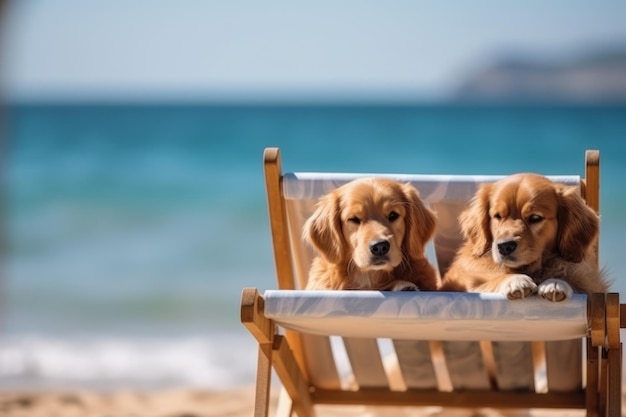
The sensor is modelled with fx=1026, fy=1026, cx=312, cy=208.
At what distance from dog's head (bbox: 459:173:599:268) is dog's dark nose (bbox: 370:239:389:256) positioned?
292 mm

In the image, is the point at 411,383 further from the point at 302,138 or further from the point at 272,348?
the point at 302,138

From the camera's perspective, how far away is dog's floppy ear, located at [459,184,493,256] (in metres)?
2.88

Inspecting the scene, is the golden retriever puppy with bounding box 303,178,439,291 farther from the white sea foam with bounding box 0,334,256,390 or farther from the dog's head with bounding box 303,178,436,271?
the white sea foam with bounding box 0,334,256,390

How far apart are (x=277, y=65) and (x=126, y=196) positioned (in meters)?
14.9

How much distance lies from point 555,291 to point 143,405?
3.05 metres

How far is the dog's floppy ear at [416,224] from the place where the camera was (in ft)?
9.61

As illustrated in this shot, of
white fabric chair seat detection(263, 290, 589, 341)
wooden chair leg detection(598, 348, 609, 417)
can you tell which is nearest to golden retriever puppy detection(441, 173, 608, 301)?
white fabric chair seat detection(263, 290, 589, 341)

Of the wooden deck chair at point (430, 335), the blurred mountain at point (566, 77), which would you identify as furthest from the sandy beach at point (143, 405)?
the blurred mountain at point (566, 77)

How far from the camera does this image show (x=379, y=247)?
280cm

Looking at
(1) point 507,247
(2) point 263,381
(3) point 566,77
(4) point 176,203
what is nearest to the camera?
(1) point 507,247

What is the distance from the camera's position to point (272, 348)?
2.91 meters

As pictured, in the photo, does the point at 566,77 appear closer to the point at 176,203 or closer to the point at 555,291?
the point at 176,203

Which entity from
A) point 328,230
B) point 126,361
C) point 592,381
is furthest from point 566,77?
point 328,230

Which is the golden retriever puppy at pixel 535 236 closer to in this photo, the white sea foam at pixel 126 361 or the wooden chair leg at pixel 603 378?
the wooden chair leg at pixel 603 378
